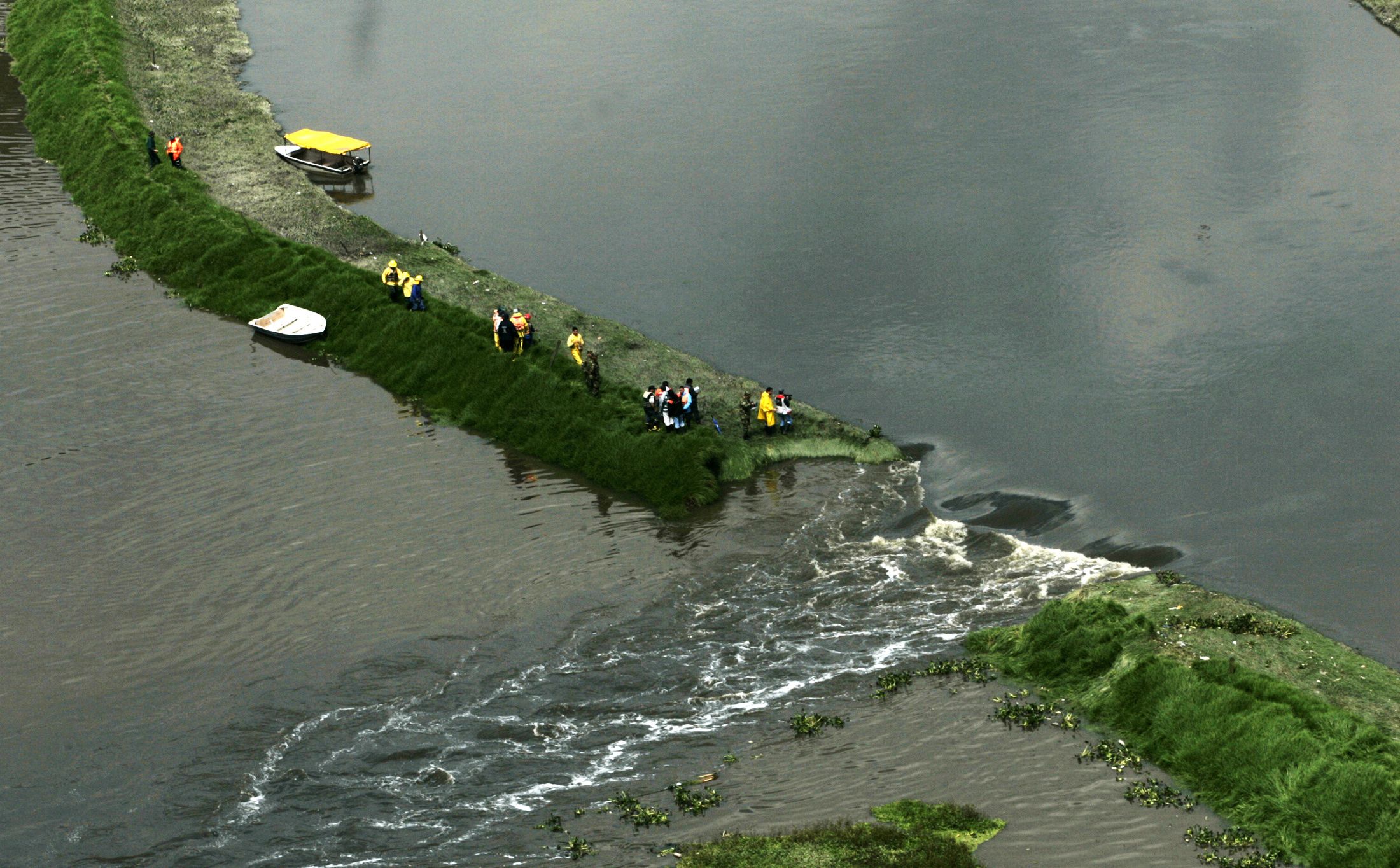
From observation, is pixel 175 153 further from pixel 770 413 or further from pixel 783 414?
pixel 783 414

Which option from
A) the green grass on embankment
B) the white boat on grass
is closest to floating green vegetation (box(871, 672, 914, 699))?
the green grass on embankment

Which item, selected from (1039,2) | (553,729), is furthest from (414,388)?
(1039,2)

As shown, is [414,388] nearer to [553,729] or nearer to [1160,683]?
[553,729]

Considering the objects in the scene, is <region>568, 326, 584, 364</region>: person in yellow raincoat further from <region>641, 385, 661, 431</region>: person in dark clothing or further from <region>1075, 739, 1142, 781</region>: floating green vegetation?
<region>1075, 739, 1142, 781</region>: floating green vegetation

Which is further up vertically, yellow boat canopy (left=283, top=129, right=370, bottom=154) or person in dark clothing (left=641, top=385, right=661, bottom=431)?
yellow boat canopy (left=283, top=129, right=370, bottom=154)

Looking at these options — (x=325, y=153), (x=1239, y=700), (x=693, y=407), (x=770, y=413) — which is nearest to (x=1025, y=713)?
(x=1239, y=700)

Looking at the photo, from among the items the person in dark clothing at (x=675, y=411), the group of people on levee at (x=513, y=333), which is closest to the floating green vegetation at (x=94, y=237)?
the group of people on levee at (x=513, y=333)

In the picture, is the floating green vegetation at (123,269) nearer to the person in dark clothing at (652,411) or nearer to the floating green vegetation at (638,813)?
the person in dark clothing at (652,411)
